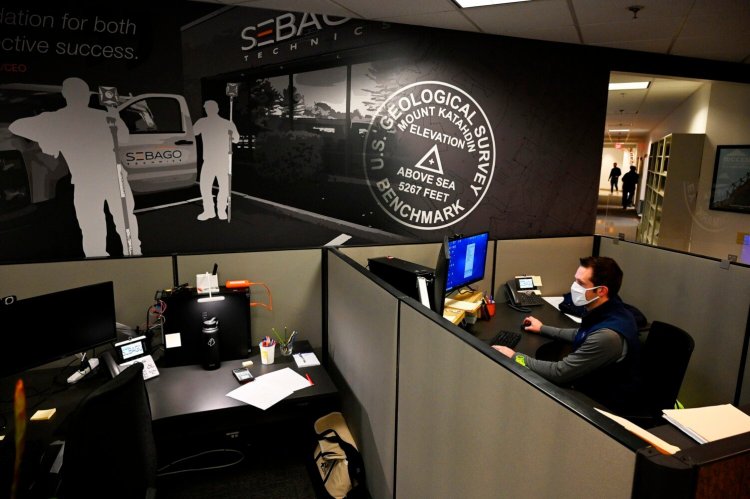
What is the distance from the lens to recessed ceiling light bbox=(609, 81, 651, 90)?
3.97 metres

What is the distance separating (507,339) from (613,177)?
258cm

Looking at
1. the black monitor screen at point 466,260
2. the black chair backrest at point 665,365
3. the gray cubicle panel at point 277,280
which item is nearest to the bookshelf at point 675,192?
the black monitor screen at point 466,260

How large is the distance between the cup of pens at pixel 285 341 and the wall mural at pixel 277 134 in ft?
2.31

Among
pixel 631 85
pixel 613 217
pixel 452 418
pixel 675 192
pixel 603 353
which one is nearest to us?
pixel 452 418

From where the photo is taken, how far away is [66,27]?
7.95 ft

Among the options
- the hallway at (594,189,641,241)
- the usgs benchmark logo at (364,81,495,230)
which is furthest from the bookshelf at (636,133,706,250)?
the usgs benchmark logo at (364,81,495,230)

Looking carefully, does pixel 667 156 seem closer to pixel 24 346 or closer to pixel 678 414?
pixel 678 414

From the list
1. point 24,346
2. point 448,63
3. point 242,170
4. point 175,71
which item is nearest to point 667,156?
point 448,63

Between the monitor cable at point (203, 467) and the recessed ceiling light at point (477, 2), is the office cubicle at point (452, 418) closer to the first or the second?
the monitor cable at point (203, 467)

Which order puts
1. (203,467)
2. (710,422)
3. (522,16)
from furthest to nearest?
(522,16), (203,467), (710,422)

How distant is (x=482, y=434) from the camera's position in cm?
114

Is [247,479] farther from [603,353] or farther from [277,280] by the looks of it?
[603,353]

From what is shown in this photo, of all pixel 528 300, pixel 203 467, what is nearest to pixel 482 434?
pixel 203 467

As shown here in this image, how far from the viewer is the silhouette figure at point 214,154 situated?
2.74m
